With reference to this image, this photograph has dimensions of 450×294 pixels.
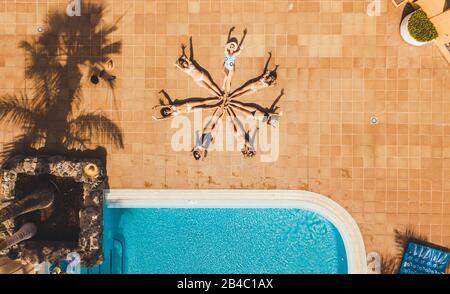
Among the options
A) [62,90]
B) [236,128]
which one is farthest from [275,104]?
[62,90]

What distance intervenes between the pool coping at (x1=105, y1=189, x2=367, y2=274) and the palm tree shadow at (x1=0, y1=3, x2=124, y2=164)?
208cm

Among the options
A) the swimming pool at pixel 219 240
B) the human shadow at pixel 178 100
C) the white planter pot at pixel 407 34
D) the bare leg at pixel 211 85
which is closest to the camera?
the white planter pot at pixel 407 34

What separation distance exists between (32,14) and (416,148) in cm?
1575

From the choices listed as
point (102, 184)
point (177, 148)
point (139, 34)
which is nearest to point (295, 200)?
point (177, 148)

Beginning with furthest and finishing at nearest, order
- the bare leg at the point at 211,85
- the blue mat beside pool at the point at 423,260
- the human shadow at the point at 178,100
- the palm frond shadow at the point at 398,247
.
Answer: the human shadow at the point at 178,100, the bare leg at the point at 211,85, the palm frond shadow at the point at 398,247, the blue mat beside pool at the point at 423,260

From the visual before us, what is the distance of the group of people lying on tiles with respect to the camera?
14.6 m

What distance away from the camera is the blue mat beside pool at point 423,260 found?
→ 46.9 feet

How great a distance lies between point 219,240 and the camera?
49.8ft

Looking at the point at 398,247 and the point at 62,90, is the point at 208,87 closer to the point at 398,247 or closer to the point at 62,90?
the point at 62,90

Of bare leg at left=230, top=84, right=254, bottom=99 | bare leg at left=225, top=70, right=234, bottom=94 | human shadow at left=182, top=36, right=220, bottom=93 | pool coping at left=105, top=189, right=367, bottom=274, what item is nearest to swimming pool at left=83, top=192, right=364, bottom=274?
pool coping at left=105, top=189, right=367, bottom=274

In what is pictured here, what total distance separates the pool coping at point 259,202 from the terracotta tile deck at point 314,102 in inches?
11.2

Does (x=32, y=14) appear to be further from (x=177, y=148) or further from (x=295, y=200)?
(x=295, y=200)

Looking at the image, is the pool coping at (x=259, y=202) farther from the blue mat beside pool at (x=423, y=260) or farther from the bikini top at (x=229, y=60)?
the bikini top at (x=229, y=60)

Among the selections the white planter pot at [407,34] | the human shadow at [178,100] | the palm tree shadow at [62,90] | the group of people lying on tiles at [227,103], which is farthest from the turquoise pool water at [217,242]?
the white planter pot at [407,34]
